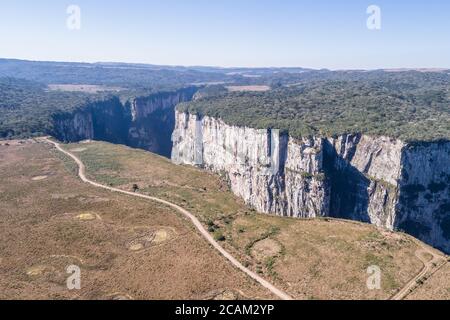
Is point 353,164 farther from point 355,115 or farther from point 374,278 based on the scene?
point 374,278

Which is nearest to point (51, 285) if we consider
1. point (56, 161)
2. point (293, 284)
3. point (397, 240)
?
point (293, 284)

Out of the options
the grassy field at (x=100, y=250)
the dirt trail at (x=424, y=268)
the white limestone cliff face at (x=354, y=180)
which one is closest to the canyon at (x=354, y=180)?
the white limestone cliff face at (x=354, y=180)

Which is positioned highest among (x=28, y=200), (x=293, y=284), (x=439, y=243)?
(x=28, y=200)

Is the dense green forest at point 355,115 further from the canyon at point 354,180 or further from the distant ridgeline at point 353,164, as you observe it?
the canyon at point 354,180

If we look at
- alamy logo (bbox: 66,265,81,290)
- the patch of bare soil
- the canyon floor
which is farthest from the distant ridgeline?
alamy logo (bbox: 66,265,81,290)

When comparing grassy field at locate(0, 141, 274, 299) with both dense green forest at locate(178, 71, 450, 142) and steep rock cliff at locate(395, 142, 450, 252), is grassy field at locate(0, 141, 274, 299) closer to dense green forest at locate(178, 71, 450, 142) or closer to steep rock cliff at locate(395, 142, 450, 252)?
dense green forest at locate(178, 71, 450, 142)

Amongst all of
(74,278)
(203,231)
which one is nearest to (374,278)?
(203,231)

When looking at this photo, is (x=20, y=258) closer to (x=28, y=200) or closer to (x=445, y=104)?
(x=28, y=200)
